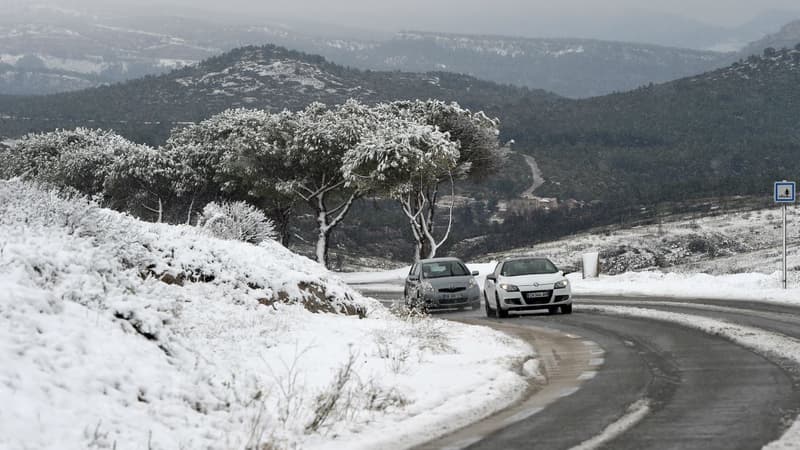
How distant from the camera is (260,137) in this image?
2434 inches

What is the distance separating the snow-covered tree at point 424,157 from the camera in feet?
172

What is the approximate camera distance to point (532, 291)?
2331cm

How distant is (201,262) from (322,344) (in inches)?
155

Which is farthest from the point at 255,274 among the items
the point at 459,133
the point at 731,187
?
the point at 731,187

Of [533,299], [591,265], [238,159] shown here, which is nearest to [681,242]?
[238,159]

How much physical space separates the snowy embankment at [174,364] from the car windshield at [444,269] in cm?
1345

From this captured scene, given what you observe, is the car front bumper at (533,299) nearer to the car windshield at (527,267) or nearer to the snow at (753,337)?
the car windshield at (527,267)

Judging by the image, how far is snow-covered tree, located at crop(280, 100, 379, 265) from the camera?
6025 centimetres

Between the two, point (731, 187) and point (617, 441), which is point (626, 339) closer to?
point (617, 441)

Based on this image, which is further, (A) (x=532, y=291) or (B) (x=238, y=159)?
(B) (x=238, y=159)

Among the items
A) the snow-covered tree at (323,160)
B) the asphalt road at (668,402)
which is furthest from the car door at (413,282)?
the snow-covered tree at (323,160)

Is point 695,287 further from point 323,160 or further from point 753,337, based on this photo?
point 323,160

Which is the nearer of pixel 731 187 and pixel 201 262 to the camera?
pixel 201 262

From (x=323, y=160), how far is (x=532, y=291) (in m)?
39.1
